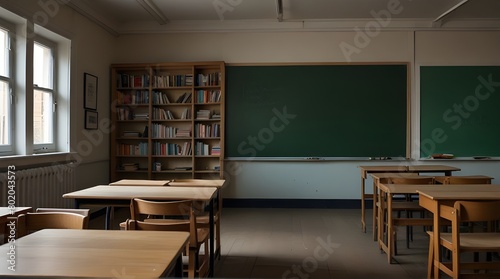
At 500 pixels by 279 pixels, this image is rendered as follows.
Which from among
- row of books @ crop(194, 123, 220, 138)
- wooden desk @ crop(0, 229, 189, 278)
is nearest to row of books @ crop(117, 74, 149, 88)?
row of books @ crop(194, 123, 220, 138)

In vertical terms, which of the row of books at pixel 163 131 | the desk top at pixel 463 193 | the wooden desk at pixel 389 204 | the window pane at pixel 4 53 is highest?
the window pane at pixel 4 53

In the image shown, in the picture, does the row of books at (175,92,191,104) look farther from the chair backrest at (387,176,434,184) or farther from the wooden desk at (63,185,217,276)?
the chair backrest at (387,176,434,184)

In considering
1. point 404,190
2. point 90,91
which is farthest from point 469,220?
point 90,91

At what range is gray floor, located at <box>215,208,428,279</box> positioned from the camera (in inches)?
126

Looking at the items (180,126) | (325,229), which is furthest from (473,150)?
(180,126)

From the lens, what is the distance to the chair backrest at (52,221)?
1986 mm

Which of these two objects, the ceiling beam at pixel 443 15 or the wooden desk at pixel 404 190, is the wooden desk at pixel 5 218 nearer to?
the wooden desk at pixel 404 190

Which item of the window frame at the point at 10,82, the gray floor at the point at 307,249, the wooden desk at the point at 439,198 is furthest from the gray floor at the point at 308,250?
the window frame at the point at 10,82

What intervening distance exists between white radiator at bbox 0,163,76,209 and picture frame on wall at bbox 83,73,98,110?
3.48 feet

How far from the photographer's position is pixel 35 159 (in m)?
4.18

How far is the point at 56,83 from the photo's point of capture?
4.92 metres

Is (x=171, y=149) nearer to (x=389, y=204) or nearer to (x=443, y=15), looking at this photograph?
(x=389, y=204)

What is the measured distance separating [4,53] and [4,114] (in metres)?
0.68

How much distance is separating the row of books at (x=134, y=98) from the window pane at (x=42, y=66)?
4.74 ft
